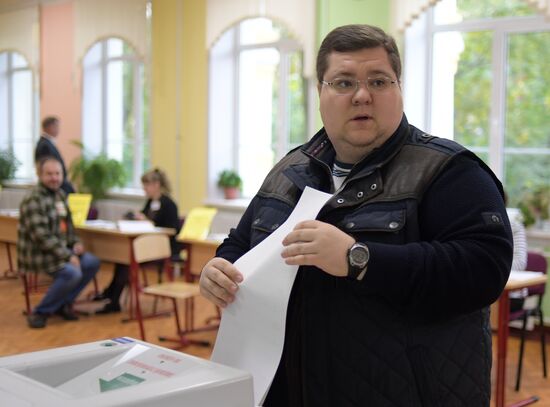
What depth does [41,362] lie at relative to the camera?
4.15ft

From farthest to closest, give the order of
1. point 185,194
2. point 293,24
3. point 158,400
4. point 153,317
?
point 185,194, point 293,24, point 153,317, point 158,400

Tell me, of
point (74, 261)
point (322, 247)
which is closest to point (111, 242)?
point (74, 261)

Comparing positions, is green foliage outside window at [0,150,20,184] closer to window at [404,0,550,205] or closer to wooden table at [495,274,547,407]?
window at [404,0,550,205]

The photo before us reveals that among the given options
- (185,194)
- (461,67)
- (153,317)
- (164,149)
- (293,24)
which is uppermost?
(293,24)

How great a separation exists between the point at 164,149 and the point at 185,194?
26.7 inches

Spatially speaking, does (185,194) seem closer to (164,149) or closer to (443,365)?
(164,149)

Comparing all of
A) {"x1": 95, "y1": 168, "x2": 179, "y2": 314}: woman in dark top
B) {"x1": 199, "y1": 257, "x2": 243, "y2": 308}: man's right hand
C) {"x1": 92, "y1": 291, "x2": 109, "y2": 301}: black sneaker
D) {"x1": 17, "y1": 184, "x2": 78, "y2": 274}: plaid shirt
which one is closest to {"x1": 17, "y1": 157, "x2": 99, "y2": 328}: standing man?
{"x1": 17, "y1": 184, "x2": 78, "y2": 274}: plaid shirt

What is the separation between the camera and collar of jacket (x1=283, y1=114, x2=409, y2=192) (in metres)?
1.39

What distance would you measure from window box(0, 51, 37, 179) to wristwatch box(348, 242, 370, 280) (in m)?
11.8

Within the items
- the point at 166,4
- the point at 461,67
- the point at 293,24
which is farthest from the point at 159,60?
the point at 461,67

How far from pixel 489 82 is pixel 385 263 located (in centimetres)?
564

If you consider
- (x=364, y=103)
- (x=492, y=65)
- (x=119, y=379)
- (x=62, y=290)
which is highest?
(x=492, y=65)

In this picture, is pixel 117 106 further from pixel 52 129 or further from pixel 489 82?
pixel 489 82

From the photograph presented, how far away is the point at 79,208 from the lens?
275 inches
